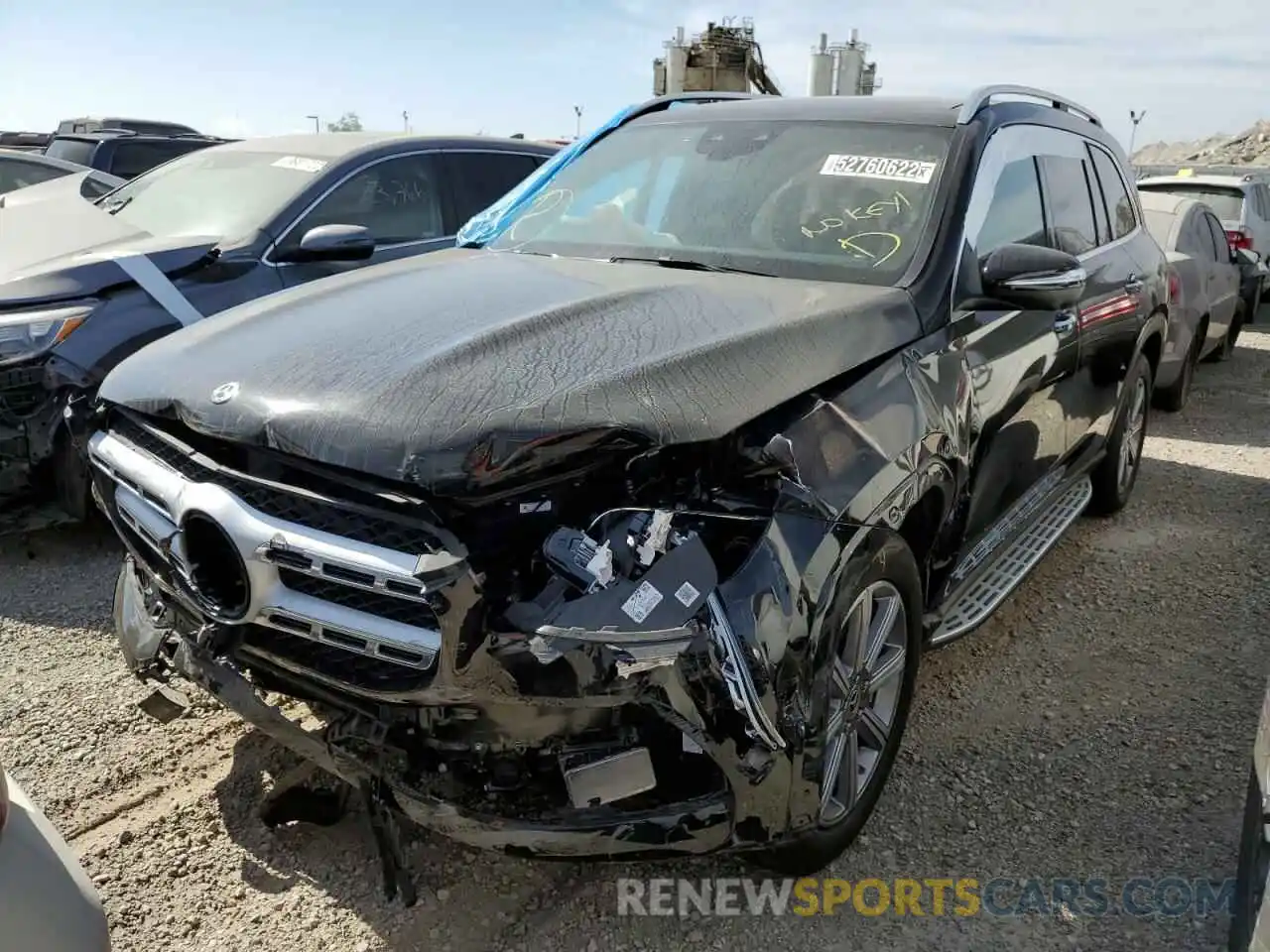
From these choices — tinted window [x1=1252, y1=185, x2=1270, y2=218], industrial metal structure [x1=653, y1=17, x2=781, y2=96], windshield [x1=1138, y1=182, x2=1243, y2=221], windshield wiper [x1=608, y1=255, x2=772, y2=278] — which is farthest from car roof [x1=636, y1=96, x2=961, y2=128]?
industrial metal structure [x1=653, y1=17, x2=781, y2=96]

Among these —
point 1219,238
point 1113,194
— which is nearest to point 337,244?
point 1113,194

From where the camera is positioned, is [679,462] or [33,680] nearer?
[679,462]

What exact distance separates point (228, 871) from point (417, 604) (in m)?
1.18

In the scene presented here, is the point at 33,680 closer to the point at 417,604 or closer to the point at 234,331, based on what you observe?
the point at 234,331

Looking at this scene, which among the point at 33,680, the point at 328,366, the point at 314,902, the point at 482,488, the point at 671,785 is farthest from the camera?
the point at 33,680

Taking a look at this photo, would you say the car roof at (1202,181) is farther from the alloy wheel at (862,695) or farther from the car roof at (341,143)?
the alloy wheel at (862,695)

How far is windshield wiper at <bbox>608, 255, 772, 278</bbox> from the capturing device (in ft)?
10.2

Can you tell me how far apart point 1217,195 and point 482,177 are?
993cm

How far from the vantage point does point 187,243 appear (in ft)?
15.3

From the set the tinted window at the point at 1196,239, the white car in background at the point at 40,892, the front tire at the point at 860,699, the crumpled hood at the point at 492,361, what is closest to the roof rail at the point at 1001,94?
the crumpled hood at the point at 492,361

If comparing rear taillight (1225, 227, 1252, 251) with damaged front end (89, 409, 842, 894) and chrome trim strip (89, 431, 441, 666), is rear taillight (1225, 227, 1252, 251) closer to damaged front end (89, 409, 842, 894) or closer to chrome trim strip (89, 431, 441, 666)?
damaged front end (89, 409, 842, 894)

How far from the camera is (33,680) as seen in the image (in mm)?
3398

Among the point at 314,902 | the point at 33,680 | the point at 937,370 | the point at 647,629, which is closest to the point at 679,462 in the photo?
the point at 647,629

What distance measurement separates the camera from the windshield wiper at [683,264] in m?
3.12
